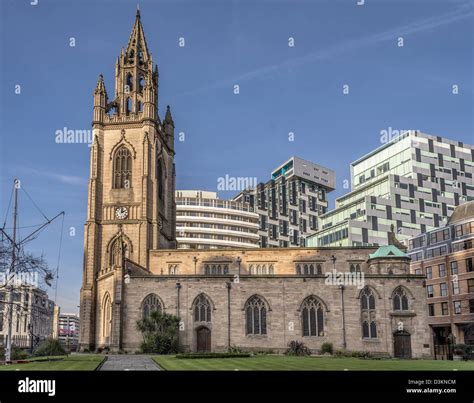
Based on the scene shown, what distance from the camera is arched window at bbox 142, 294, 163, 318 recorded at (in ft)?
192

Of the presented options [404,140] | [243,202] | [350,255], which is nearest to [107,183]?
[350,255]

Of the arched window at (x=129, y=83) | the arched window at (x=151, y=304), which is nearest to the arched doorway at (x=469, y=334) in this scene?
the arched window at (x=151, y=304)

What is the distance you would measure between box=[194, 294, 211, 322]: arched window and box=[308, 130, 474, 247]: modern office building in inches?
2864

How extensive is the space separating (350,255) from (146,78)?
34.9 m

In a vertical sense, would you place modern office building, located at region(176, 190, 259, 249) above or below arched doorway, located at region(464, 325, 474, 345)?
above

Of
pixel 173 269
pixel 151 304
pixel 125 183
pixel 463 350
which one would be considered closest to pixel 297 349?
A: pixel 151 304

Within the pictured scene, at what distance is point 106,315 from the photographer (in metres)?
62.3

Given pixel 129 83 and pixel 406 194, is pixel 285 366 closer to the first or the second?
pixel 129 83

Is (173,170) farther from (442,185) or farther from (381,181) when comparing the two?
(442,185)

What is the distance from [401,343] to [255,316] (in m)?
14.3

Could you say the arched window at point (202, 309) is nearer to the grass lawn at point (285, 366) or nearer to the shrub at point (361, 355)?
the shrub at point (361, 355)

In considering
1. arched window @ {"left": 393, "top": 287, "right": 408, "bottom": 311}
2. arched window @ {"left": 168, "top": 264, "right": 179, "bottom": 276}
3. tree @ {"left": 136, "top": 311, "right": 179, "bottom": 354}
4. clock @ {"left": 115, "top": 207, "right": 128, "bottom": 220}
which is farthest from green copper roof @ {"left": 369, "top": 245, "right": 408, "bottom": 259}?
clock @ {"left": 115, "top": 207, "right": 128, "bottom": 220}

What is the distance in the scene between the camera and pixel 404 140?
14300 centimetres

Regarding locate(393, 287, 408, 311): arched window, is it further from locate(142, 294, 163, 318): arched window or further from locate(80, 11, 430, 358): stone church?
locate(142, 294, 163, 318): arched window
